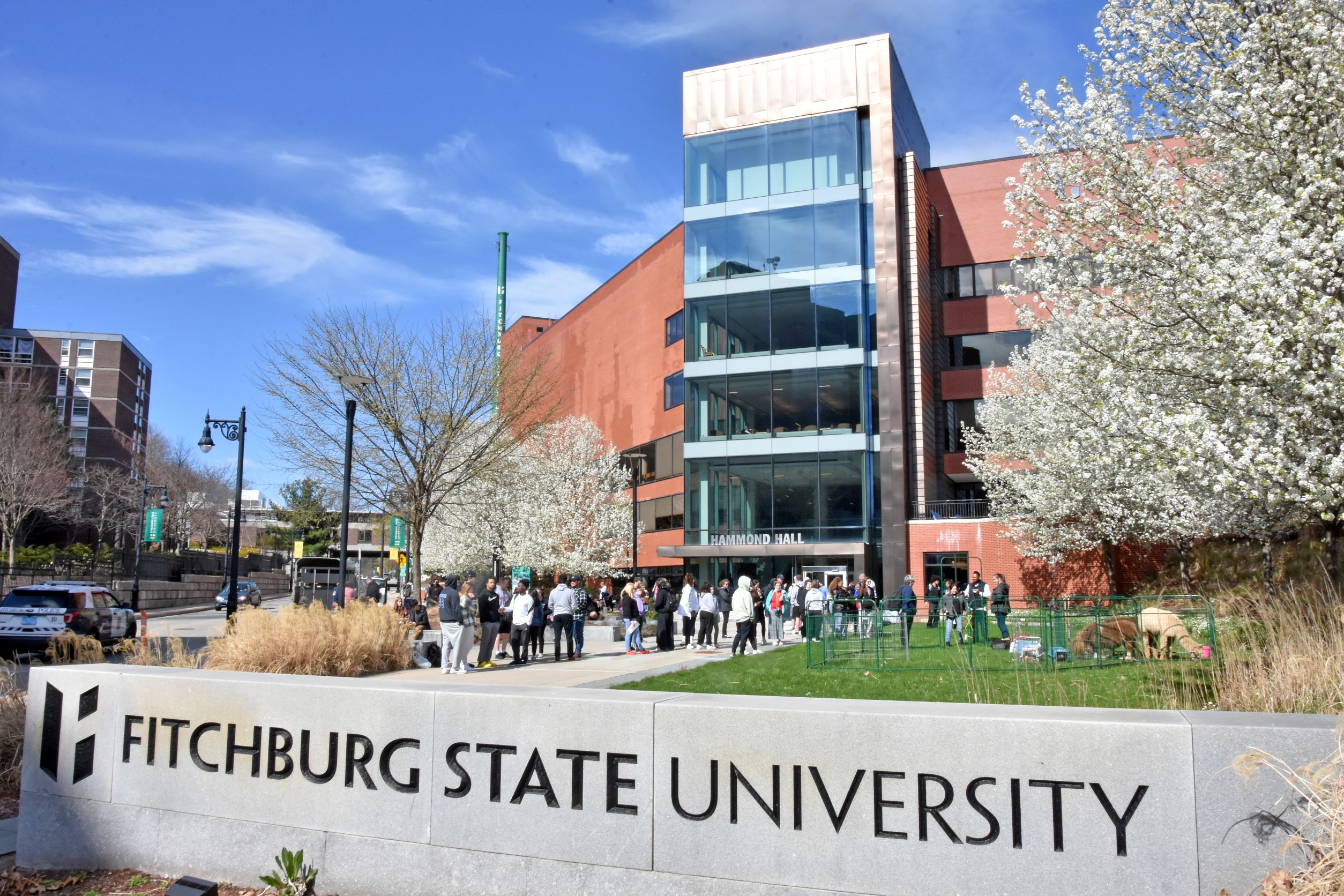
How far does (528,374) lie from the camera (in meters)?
33.2

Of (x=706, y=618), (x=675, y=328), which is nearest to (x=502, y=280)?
(x=675, y=328)

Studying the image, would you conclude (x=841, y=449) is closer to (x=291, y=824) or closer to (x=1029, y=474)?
(x=1029, y=474)

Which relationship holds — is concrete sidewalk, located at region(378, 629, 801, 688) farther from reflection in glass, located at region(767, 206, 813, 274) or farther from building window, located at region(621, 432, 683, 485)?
building window, located at region(621, 432, 683, 485)

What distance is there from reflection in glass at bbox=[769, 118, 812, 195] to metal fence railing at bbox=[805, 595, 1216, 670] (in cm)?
2540

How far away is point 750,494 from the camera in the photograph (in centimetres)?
4156

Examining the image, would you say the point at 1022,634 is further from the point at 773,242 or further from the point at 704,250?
the point at 704,250

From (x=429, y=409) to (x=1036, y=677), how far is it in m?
22.0

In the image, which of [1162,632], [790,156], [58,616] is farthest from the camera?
[790,156]

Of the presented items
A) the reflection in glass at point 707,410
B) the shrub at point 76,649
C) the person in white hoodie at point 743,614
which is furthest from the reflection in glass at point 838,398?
the shrub at point 76,649

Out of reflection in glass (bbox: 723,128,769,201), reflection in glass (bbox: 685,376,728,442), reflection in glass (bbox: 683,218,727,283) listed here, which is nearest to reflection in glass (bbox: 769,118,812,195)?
reflection in glass (bbox: 723,128,769,201)

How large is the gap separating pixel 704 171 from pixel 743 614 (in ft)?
88.4

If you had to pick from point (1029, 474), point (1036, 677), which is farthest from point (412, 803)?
point (1029, 474)

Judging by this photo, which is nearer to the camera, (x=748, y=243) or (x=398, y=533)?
(x=398, y=533)

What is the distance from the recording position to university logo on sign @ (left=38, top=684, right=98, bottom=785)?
625 centimetres
